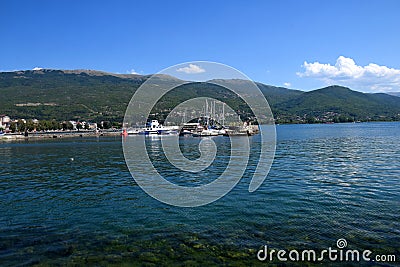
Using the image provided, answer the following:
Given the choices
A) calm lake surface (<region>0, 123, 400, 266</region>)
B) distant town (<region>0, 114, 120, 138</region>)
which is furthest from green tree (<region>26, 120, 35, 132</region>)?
calm lake surface (<region>0, 123, 400, 266</region>)

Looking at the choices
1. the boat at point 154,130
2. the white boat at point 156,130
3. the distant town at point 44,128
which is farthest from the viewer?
the distant town at point 44,128

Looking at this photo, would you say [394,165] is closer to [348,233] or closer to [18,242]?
[348,233]

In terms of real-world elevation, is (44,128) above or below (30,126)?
below

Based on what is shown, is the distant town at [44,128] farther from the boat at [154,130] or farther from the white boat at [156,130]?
the white boat at [156,130]

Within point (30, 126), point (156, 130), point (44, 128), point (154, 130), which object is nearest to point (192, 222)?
point (156, 130)

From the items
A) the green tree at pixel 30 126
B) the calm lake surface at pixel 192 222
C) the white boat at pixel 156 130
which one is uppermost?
the green tree at pixel 30 126

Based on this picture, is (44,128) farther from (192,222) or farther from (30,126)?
(192,222)

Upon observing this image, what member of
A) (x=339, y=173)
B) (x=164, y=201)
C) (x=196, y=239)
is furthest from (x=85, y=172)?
(x=339, y=173)

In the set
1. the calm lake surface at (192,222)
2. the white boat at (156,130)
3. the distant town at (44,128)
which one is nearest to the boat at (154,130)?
the white boat at (156,130)

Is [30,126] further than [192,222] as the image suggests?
Yes

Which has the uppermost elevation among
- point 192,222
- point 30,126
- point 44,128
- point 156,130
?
point 30,126

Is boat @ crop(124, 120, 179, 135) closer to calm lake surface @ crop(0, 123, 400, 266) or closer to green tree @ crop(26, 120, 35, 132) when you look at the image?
green tree @ crop(26, 120, 35, 132)

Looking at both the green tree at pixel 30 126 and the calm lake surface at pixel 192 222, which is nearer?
the calm lake surface at pixel 192 222

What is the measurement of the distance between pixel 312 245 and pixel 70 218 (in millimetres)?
9003
